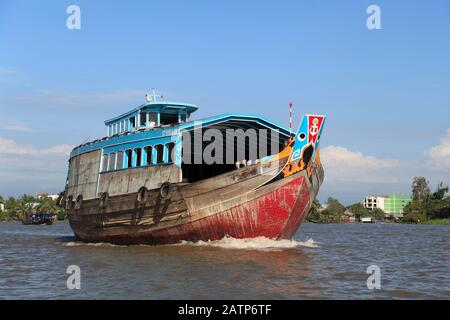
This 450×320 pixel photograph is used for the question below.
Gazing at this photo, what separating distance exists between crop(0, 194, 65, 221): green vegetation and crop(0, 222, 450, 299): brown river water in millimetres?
92878

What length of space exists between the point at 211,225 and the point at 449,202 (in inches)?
3127

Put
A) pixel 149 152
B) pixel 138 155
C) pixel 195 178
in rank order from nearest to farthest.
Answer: pixel 149 152
pixel 138 155
pixel 195 178

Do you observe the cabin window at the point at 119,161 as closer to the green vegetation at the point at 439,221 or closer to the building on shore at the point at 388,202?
the green vegetation at the point at 439,221

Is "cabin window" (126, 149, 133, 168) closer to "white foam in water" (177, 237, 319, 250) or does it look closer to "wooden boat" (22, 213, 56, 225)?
"white foam in water" (177, 237, 319, 250)

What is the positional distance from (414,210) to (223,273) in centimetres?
9281

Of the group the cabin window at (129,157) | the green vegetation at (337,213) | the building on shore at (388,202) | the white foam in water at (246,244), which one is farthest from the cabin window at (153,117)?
the building on shore at (388,202)

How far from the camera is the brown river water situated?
11328 millimetres

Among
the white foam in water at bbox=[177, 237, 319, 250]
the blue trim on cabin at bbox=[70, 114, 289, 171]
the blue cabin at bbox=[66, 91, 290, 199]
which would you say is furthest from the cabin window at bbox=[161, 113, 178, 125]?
the white foam in water at bbox=[177, 237, 319, 250]

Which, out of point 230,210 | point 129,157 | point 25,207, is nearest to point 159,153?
point 129,157

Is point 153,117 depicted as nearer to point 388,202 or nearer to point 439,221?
point 439,221

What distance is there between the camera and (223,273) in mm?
13352

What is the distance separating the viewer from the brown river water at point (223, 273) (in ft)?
37.2
